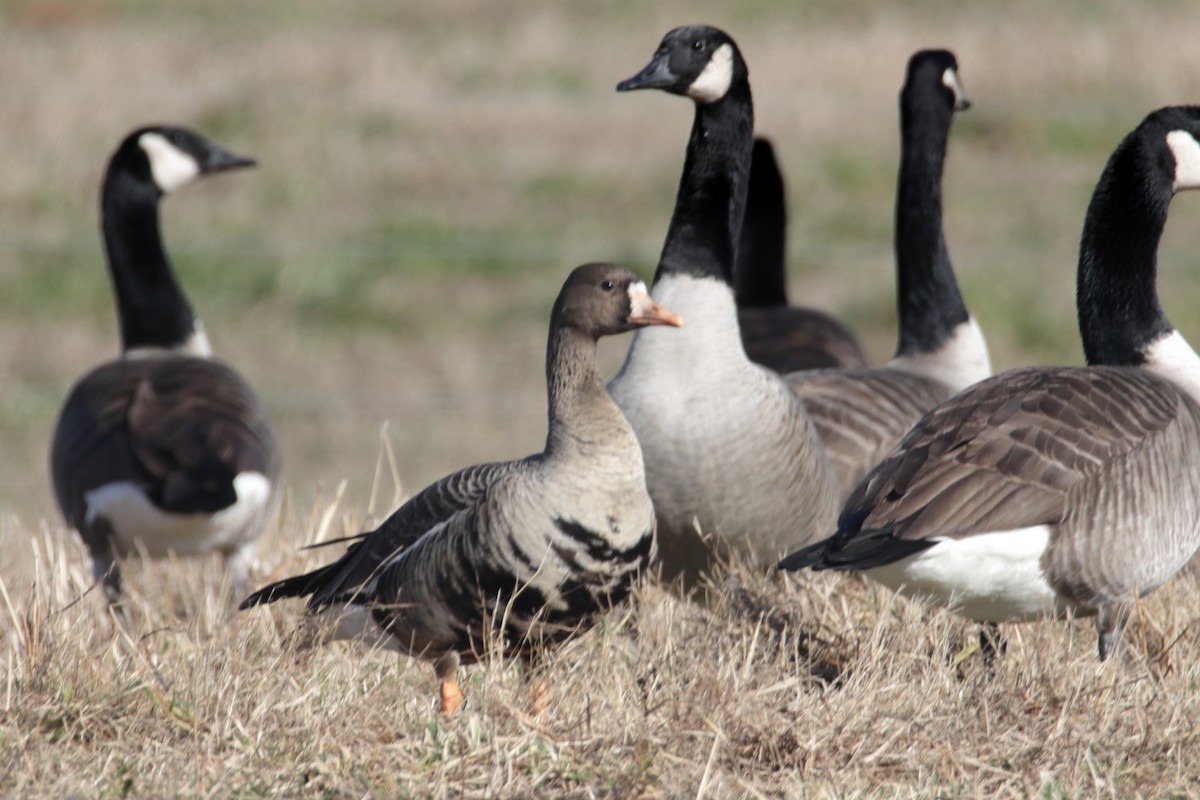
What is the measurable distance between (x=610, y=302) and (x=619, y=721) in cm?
108

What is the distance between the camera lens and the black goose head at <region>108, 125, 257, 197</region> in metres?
7.61

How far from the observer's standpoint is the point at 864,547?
12.1ft

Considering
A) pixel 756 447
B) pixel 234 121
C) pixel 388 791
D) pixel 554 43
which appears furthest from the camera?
pixel 554 43

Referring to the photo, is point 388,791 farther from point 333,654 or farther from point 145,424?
point 145,424

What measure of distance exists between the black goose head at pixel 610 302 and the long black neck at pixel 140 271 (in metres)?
3.89

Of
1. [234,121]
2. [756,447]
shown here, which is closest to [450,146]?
[234,121]

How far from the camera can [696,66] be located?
497cm

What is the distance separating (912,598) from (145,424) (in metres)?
3.39

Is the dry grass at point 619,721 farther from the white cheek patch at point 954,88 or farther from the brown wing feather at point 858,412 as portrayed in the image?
the white cheek patch at point 954,88

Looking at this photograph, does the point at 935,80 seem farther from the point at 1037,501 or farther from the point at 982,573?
the point at 982,573

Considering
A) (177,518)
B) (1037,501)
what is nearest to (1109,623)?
(1037,501)

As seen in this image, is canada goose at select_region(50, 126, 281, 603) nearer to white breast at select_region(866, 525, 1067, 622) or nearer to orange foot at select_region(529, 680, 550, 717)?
orange foot at select_region(529, 680, 550, 717)

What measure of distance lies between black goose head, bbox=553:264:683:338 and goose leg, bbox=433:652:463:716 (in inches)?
33.9

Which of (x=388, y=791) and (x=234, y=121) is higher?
(x=234, y=121)
